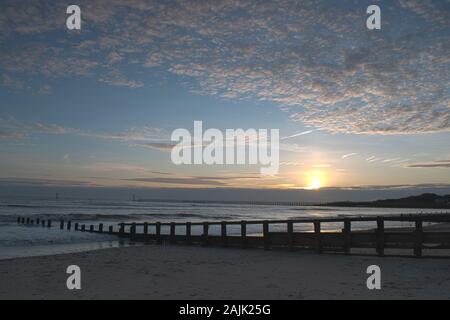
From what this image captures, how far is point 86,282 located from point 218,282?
340 cm

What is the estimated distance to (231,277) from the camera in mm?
10367

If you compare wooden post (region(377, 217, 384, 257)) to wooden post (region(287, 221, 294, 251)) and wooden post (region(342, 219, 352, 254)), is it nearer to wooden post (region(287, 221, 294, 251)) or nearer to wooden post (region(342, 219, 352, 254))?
wooden post (region(342, 219, 352, 254))

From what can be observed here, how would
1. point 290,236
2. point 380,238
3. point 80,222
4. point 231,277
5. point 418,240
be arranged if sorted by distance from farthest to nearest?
point 80,222 → point 290,236 → point 380,238 → point 418,240 → point 231,277

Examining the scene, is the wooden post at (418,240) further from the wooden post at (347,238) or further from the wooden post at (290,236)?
the wooden post at (290,236)

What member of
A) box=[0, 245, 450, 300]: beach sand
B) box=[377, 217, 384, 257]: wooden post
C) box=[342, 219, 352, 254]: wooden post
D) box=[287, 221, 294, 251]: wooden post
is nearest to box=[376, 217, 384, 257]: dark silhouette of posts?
box=[377, 217, 384, 257]: wooden post

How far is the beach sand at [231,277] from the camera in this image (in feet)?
27.6

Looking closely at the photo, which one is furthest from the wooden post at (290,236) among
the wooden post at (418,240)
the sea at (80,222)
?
the sea at (80,222)

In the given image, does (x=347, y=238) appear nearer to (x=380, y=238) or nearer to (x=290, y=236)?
(x=380, y=238)

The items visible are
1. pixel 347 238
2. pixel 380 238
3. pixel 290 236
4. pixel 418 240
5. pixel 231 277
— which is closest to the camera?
pixel 231 277

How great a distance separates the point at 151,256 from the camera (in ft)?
50.8

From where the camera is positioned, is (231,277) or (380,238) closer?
(231,277)

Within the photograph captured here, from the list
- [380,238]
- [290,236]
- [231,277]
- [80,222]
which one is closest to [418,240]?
[380,238]

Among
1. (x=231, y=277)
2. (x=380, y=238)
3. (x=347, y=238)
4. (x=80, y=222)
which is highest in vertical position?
(x=380, y=238)
